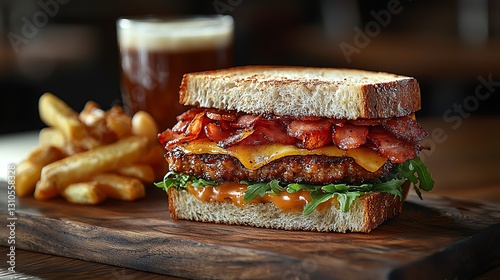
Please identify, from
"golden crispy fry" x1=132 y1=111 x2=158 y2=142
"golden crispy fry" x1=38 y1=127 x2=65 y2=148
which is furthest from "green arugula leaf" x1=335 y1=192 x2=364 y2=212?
"golden crispy fry" x1=38 y1=127 x2=65 y2=148

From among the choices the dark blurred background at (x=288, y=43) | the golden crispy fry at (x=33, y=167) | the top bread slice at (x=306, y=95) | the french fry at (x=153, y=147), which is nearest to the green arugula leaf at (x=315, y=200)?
the top bread slice at (x=306, y=95)

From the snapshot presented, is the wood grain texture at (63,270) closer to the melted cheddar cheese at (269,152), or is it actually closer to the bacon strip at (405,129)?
the melted cheddar cheese at (269,152)

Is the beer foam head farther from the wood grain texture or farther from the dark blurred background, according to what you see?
the dark blurred background

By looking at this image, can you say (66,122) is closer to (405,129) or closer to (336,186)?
(336,186)

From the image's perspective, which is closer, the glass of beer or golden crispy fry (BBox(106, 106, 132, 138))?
golden crispy fry (BBox(106, 106, 132, 138))

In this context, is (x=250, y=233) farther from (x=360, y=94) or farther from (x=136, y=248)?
(x=360, y=94)

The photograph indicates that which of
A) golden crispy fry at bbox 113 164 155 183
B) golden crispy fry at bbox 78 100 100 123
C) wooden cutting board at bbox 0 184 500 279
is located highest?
golden crispy fry at bbox 78 100 100 123

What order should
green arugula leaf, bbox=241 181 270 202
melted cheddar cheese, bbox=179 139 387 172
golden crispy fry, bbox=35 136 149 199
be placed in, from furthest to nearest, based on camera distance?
1. golden crispy fry, bbox=35 136 149 199
2. green arugula leaf, bbox=241 181 270 202
3. melted cheddar cheese, bbox=179 139 387 172

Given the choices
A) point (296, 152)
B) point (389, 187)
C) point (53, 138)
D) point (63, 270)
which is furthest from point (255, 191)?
point (53, 138)
